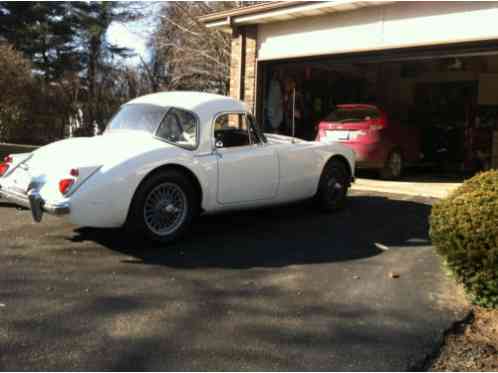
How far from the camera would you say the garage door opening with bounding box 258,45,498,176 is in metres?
10.8

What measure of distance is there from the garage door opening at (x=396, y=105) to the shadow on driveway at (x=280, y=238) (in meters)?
3.21

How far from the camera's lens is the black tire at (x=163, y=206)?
522 centimetres

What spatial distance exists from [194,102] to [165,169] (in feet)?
3.36

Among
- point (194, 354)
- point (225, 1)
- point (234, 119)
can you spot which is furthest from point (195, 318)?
point (225, 1)

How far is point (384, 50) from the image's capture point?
389 inches

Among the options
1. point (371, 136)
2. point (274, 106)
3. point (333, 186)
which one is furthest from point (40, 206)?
point (274, 106)

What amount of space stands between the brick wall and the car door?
5.62 meters

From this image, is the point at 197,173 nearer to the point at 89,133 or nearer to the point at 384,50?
the point at 384,50

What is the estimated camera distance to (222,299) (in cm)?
402

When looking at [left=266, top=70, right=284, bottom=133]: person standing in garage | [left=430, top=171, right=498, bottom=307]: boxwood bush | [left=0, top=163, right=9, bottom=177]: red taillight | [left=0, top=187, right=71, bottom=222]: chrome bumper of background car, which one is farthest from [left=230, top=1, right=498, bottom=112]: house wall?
[left=0, top=187, right=71, bottom=222]: chrome bumper of background car

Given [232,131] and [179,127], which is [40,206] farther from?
[232,131]

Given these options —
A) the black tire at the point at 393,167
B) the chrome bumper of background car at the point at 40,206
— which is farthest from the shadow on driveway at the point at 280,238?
the black tire at the point at 393,167

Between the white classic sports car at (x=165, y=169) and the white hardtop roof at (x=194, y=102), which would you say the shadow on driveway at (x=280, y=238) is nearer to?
the white classic sports car at (x=165, y=169)

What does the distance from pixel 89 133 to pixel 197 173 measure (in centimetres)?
1213
